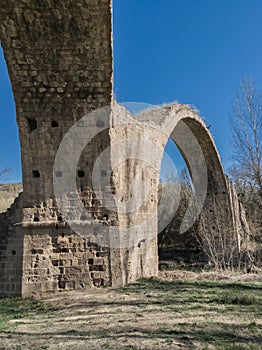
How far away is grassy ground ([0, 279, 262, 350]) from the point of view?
3475 millimetres

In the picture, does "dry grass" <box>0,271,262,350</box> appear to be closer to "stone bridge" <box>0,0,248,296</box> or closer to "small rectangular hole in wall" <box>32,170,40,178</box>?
"stone bridge" <box>0,0,248,296</box>

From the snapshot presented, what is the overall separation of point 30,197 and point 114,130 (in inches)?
93.2

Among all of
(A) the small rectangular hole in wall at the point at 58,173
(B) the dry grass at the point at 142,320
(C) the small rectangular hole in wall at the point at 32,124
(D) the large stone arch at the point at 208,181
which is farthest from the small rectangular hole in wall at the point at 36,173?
(D) the large stone arch at the point at 208,181

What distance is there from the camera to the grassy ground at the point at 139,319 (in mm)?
3475

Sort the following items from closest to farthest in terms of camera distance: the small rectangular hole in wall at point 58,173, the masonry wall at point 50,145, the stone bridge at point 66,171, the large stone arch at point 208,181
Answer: the masonry wall at point 50,145
the stone bridge at point 66,171
the small rectangular hole in wall at point 58,173
the large stone arch at point 208,181

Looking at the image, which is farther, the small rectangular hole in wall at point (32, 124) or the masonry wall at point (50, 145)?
the small rectangular hole in wall at point (32, 124)

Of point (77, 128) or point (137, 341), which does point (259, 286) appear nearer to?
point (137, 341)

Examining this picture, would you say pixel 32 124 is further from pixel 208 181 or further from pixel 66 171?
pixel 208 181

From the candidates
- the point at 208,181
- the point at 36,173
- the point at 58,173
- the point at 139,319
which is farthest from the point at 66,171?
the point at 208,181

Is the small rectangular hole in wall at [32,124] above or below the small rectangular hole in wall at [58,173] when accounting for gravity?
above

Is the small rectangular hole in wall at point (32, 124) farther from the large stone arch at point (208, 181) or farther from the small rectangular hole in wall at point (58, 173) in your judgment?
the large stone arch at point (208, 181)

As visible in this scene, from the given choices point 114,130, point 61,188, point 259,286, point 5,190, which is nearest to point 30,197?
point 61,188

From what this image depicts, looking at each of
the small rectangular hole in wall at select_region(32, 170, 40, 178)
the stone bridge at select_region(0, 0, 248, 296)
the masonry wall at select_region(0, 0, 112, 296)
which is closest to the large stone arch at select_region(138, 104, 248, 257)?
the stone bridge at select_region(0, 0, 248, 296)

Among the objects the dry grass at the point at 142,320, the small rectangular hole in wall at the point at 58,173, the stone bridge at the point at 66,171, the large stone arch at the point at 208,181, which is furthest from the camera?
the large stone arch at the point at 208,181
